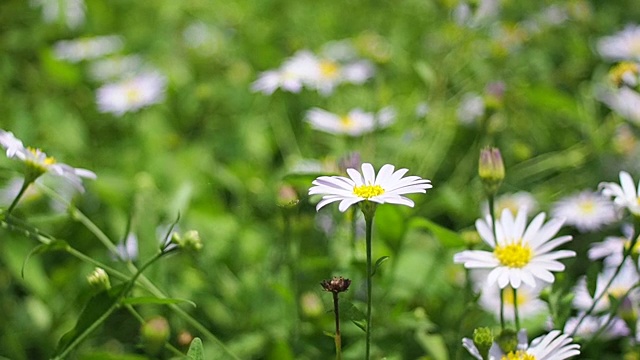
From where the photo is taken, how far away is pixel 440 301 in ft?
4.76

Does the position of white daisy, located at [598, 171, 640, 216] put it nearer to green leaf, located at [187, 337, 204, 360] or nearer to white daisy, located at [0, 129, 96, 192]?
green leaf, located at [187, 337, 204, 360]

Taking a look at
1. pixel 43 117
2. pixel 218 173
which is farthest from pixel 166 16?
pixel 218 173

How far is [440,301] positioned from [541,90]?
23.2 inches

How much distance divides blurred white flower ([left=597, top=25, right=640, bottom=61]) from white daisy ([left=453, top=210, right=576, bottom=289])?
0.99m

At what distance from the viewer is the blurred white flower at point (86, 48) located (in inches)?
86.4

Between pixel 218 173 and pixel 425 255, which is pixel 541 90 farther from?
pixel 218 173

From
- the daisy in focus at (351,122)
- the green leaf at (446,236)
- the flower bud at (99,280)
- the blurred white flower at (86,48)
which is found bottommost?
the flower bud at (99,280)

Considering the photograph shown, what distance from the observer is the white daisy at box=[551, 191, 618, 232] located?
1625 millimetres

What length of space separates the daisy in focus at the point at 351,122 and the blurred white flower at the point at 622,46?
586mm

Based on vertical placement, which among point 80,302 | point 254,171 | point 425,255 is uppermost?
point 254,171

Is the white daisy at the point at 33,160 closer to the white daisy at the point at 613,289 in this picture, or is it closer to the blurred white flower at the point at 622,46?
the white daisy at the point at 613,289

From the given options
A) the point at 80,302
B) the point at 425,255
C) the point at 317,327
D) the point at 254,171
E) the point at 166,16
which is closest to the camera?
the point at 80,302

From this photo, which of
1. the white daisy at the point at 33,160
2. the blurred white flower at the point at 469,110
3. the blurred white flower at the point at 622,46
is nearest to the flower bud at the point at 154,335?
the white daisy at the point at 33,160

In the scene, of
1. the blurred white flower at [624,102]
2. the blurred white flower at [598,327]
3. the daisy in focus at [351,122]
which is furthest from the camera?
the blurred white flower at [624,102]
